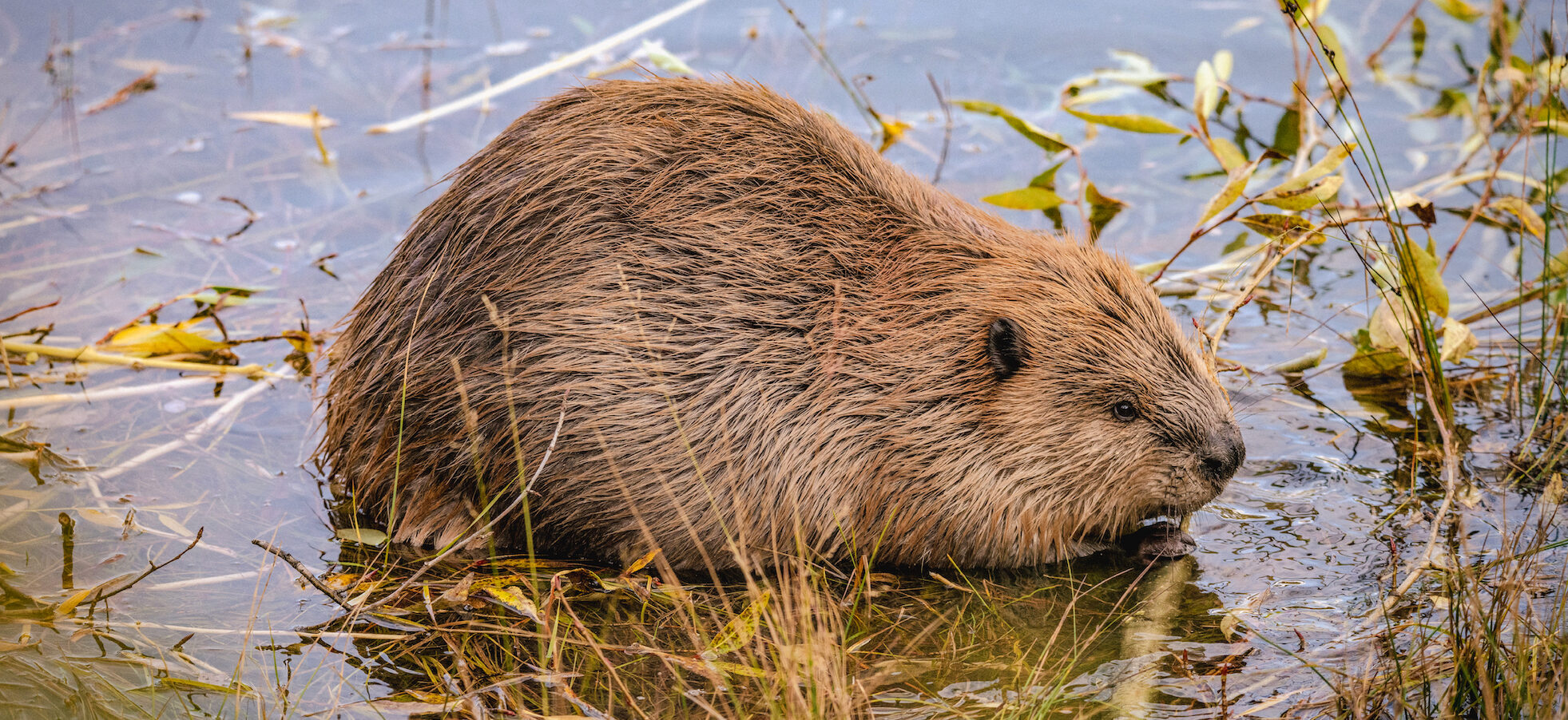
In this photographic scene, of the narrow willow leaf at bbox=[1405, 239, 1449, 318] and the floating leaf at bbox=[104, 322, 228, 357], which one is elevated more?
the narrow willow leaf at bbox=[1405, 239, 1449, 318]

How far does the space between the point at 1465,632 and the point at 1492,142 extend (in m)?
3.36

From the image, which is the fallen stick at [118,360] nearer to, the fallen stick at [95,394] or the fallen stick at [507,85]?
the fallen stick at [95,394]

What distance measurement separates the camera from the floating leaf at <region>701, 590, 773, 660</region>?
261 cm

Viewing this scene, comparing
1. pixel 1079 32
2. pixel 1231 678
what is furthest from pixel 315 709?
pixel 1079 32

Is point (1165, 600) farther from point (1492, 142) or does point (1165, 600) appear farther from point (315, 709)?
point (1492, 142)

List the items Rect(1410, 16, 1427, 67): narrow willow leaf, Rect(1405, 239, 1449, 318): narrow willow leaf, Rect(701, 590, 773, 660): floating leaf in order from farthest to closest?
Rect(1410, 16, 1427, 67): narrow willow leaf, Rect(1405, 239, 1449, 318): narrow willow leaf, Rect(701, 590, 773, 660): floating leaf

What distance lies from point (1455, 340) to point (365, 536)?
303 centimetres

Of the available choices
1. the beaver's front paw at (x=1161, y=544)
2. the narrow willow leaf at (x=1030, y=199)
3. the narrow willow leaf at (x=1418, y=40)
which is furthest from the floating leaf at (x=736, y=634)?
the narrow willow leaf at (x=1418, y=40)

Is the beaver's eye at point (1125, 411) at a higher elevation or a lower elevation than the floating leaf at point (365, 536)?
higher

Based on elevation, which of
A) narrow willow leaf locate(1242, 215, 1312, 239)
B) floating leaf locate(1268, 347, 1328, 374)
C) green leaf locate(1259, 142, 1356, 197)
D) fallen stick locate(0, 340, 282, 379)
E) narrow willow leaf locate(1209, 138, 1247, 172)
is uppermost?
narrow willow leaf locate(1209, 138, 1247, 172)

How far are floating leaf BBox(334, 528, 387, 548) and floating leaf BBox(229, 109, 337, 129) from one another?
249 centimetres

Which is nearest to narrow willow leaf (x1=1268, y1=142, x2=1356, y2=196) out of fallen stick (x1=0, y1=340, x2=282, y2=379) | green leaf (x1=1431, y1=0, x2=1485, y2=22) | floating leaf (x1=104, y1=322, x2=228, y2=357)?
green leaf (x1=1431, y1=0, x2=1485, y2=22)

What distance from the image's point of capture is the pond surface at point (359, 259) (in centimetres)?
284

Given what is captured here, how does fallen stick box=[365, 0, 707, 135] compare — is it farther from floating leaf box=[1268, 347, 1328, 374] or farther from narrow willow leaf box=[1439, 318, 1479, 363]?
narrow willow leaf box=[1439, 318, 1479, 363]
